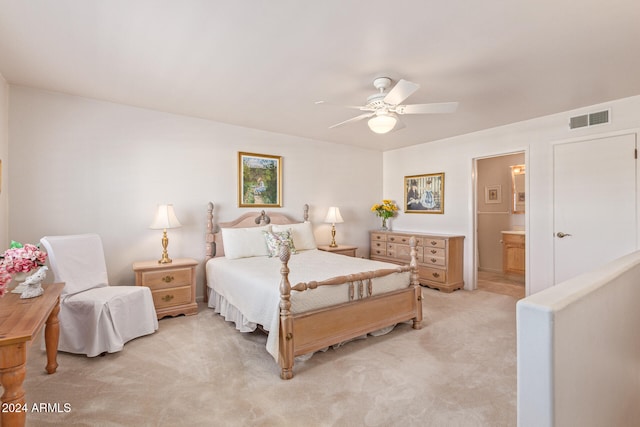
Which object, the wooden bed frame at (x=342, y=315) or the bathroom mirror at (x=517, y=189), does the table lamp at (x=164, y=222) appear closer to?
the wooden bed frame at (x=342, y=315)

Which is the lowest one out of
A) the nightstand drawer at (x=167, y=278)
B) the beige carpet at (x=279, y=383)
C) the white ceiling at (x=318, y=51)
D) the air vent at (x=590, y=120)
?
the beige carpet at (x=279, y=383)

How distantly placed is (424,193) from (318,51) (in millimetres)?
3942

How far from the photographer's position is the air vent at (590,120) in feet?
11.9

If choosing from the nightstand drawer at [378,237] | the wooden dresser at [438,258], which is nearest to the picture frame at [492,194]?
the wooden dresser at [438,258]

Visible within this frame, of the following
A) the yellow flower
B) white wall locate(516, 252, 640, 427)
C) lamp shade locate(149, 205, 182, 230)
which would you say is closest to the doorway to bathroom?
the yellow flower

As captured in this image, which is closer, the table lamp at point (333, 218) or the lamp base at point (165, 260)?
the lamp base at point (165, 260)

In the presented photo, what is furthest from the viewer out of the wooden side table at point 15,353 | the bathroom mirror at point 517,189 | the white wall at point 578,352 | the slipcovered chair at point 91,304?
the bathroom mirror at point 517,189

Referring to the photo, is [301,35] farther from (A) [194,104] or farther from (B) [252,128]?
(B) [252,128]

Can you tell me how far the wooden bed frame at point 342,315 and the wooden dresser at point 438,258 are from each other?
174 centimetres

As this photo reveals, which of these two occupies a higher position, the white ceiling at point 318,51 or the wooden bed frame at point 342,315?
the white ceiling at point 318,51

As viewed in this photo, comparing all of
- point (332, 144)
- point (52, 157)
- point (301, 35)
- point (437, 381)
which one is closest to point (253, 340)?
point (437, 381)

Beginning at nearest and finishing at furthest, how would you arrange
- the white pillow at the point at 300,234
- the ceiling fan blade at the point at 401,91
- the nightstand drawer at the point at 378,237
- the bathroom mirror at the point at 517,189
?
the ceiling fan blade at the point at 401,91 → the white pillow at the point at 300,234 → the nightstand drawer at the point at 378,237 → the bathroom mirror at the point at 517,189

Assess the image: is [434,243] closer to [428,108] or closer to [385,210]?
[385,210]

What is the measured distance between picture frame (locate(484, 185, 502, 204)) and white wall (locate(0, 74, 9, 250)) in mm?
7468
